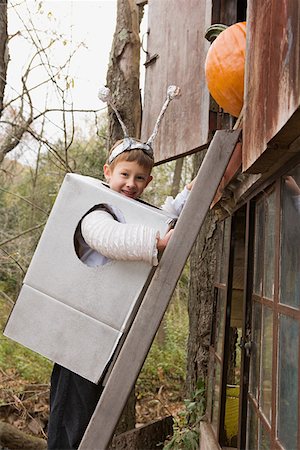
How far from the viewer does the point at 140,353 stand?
5.37 feet

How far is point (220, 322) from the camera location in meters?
3.31

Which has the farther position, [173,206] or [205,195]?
[173,206]

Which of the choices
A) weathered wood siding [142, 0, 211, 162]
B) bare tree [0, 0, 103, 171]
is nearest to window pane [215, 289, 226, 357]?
weathered wood siding [142, 0, 211, 162]

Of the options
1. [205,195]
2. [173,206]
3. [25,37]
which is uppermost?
[25,37]

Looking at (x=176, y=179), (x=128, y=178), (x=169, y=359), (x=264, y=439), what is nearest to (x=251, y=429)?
(x=264, y=439)

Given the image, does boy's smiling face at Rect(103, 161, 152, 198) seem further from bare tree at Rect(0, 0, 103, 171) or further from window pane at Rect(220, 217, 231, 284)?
bare tree at Rect(0, 0, 103, 171)

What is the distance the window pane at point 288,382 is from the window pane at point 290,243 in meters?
0.08

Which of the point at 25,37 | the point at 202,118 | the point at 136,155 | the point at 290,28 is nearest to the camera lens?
the point at 290,28

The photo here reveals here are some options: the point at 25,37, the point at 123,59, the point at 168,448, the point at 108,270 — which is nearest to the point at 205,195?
the point at 108,270

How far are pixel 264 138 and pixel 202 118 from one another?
1470 mm

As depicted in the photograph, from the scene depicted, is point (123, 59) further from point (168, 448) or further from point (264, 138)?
point (264, 138)

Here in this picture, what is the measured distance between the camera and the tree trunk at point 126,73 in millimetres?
5039

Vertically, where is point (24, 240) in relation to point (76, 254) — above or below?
above

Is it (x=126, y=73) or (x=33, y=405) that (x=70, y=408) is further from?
(x=33, y=405)
